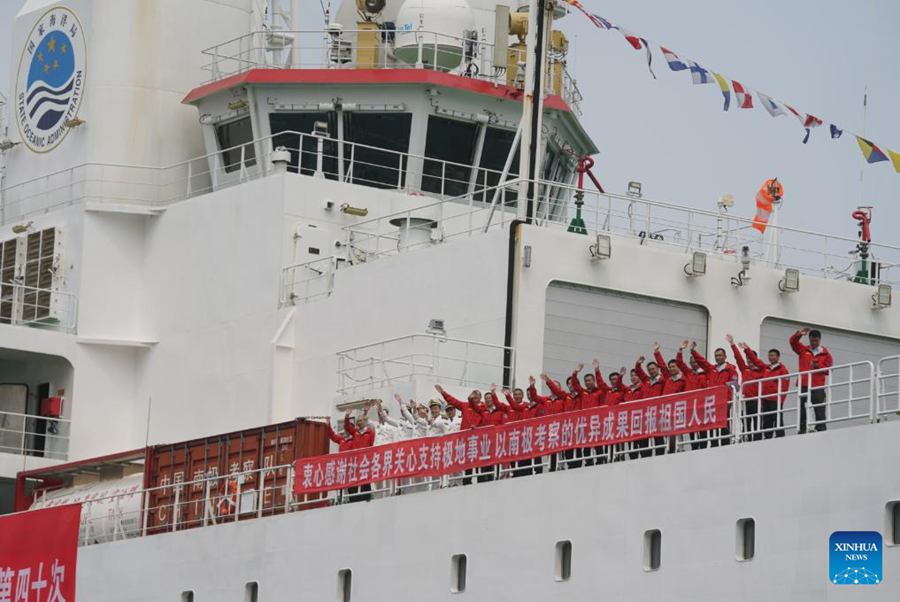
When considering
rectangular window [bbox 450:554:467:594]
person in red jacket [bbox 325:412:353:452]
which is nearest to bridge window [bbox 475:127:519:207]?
person in red jacket [bbox 325:412:353:452]

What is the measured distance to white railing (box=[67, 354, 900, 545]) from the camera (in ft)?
70.6

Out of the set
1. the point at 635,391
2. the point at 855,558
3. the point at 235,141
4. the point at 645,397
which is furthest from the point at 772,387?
the point at 235,141

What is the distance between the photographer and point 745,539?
2059 cm

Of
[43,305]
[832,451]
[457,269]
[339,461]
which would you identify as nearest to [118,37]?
[43,305]

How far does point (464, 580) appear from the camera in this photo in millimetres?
23828

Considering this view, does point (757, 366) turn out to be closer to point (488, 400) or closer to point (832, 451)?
point (832, 451)

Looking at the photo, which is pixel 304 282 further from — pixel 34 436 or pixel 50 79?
pixel 50 79

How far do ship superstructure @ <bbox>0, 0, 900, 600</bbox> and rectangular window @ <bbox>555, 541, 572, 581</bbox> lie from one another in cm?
5

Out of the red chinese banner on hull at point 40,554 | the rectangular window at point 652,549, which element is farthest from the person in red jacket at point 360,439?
the red chinese banner on hull at point 40,554

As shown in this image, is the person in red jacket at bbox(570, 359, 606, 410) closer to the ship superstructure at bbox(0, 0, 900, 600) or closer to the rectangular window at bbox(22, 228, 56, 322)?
the ship superstructure at bbox(0, 0, 900, 600)

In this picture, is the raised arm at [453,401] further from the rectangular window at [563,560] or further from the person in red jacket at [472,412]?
the rectangular window at [563,560]

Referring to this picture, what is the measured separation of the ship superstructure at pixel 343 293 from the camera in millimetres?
23703

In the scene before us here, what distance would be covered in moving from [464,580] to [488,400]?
229 cm

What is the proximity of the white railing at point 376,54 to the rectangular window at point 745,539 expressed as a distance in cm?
1374
